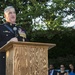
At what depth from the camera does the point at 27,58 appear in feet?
13.8

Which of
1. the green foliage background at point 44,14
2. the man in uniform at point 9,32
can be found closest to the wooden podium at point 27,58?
the man in uniform at point 9,32

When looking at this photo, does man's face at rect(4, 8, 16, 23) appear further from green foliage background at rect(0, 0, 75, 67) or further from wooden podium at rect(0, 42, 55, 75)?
green foliage background at rect(0, 0, 75, 67)

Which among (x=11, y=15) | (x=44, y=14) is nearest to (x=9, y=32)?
(x=11, y=15)

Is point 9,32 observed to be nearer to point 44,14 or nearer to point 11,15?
point 11,15

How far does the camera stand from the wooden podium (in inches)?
162

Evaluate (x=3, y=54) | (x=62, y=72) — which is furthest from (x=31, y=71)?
(x=62, y=72)

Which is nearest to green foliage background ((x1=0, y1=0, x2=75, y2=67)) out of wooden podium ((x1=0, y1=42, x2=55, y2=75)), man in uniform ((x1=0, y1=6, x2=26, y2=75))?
man in uniform ((x1=0, y1=6, x2=26, y2=75))

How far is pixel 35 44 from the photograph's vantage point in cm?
420

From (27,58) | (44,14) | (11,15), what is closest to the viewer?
(27,58)

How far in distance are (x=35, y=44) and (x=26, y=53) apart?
170 millimetres

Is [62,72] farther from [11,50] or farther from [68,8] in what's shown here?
[11,50]

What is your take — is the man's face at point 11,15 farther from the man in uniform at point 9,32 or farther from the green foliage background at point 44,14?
the green foliage background at point 44,14

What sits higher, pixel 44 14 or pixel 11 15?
pixel 44 14

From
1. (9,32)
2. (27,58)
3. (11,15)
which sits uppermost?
(11,15)
